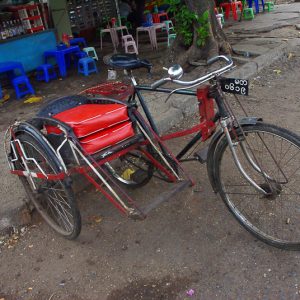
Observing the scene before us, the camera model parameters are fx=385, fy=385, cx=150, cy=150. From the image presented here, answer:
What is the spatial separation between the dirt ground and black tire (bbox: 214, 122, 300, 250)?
0.43 ft

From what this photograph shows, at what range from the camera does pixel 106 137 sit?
258 cm

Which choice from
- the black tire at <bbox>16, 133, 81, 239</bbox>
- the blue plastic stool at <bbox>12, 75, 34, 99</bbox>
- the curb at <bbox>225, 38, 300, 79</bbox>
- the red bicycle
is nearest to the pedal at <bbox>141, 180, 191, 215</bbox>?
the red bicycle

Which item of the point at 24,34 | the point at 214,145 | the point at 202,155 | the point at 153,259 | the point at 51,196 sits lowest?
the point at 153,259

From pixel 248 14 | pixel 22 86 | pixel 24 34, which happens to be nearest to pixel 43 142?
pixel 22 86

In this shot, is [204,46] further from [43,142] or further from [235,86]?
[43,142]

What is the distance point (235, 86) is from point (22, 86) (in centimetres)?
496

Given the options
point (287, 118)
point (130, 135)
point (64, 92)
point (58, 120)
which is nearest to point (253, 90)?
point (287, 118)

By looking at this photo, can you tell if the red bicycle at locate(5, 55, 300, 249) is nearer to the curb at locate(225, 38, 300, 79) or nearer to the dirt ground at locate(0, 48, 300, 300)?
the dirt ground at locate(0, 48, 300, 300)

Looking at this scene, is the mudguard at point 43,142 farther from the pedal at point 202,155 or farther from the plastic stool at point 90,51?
the plastic stool at point 90,51

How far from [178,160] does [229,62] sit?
884 mm

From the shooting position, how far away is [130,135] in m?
2.70

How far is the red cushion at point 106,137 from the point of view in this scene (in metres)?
2.52

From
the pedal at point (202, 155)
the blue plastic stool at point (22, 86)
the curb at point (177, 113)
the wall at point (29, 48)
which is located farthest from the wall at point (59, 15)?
the pedal at point (202, 155)

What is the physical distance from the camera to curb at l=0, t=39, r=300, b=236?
10.1 feet
